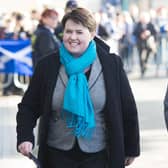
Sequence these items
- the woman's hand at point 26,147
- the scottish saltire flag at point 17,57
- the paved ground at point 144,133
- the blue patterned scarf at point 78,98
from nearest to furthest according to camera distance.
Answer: the blue patterned scarf at point 78,98 → the woman's hand at point 26,147 → the paved ground at point 144,133 → the scottish saltire flag at point 17,57

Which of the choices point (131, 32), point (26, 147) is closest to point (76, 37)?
point (26, 147)

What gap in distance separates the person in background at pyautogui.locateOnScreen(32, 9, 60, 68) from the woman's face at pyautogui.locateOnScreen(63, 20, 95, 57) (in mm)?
7510

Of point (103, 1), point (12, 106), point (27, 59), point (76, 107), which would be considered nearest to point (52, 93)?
point (76, 107)

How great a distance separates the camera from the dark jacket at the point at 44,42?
12.7 meters

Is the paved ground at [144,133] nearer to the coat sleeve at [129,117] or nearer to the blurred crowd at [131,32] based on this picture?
the blurred crowd at [131,32]

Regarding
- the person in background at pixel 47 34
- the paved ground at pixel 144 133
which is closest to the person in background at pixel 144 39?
the paved ground at pixel 144 133

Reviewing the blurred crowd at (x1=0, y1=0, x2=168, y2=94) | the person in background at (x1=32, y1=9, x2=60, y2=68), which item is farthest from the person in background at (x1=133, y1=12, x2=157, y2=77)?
the person in background at (x1=32, y1=9, x2=60, y2=68)

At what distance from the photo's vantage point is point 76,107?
16.2 ft

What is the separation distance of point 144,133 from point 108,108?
245 inches

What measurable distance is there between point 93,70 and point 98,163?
1.88ft

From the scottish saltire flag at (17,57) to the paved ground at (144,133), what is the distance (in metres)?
0.57

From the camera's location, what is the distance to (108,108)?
494 centimetres

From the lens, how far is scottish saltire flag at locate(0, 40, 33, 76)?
15.7 m

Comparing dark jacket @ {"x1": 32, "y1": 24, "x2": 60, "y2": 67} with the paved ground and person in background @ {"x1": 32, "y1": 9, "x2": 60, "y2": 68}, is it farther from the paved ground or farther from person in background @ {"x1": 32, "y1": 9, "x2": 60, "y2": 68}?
the paved ground
